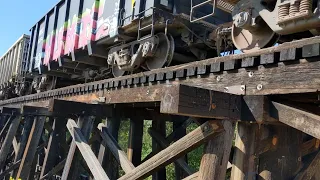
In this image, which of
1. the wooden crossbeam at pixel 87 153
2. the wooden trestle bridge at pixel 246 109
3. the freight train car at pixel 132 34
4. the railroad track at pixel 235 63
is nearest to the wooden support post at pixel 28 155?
the wooden crossbeam at pixel 87 153

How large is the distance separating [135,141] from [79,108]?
1089 mm

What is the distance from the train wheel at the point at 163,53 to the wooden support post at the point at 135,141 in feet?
2.86

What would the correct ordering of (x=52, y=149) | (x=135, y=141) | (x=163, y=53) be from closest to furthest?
(x=135, y=141), (x=163, y=53), (x=52, y=149)

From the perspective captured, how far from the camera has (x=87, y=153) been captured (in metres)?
3.72

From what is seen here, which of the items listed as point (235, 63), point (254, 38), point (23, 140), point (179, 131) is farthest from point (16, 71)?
point (235, 63)

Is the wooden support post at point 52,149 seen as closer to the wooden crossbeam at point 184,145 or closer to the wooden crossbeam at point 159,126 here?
the wooden crossbeam at point 159,126

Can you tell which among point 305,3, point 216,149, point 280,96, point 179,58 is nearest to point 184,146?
point 216,149

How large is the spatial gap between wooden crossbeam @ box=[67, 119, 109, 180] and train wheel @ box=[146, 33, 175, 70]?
1578 mm

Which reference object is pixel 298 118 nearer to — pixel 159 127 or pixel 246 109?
pixel 246 109

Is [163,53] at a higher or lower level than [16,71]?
lower

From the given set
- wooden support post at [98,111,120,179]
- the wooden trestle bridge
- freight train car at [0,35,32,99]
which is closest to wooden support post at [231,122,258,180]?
the wooden trestle bridge

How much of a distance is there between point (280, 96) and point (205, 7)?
9.97ft

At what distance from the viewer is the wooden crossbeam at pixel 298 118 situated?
190 centimetres

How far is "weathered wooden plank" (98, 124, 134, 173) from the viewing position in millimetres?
3488
